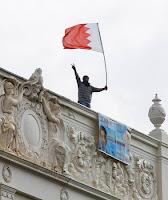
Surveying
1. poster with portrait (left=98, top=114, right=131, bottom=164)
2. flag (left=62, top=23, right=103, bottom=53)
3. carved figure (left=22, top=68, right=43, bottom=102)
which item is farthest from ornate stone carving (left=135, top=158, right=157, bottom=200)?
carved figure (left=22, top=68, right=43, bottom=102)

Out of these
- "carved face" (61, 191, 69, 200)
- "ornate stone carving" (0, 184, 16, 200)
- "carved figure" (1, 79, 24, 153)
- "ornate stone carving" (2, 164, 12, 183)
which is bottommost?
"ornate stone carving" (0, 184, 16, 200)

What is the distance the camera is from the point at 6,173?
2991 cm

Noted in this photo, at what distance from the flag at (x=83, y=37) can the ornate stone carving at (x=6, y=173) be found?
4705mm

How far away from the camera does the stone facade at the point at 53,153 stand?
30.2 metres

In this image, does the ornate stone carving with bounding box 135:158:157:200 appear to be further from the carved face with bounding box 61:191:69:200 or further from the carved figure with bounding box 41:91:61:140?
the carved figure with bounding box 41:91:61:140

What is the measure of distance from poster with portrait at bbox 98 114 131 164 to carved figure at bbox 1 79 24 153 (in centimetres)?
342

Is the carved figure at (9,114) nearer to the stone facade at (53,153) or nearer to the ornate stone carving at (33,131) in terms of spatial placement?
the stone facade at (53,153)

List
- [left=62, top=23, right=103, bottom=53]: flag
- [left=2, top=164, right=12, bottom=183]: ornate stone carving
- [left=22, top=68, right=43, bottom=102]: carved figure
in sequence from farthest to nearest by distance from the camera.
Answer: [left=62, top=23, right=103, bottom=53]: flag < [left=22, top=68, right=43, bottom=102]: carved figure < [left=2, top=164, right=12, bottom=183]: ornate stone carving

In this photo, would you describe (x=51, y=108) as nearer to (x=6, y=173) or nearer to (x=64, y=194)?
(x=64, y=194)

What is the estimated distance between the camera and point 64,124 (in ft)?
106

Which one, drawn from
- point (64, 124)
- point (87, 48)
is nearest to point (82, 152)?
point (64, 124)

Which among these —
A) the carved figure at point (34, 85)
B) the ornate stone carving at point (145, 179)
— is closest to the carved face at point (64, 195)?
Result: the carved figure at point (34, 85)

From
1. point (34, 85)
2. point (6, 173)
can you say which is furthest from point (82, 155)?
point (6, 173)

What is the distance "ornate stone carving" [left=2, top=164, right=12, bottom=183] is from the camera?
29.8m
